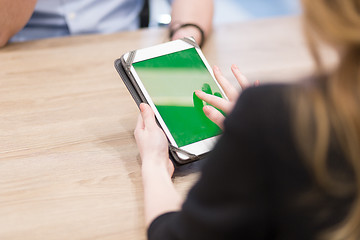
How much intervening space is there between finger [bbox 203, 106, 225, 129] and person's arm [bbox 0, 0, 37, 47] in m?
0.53

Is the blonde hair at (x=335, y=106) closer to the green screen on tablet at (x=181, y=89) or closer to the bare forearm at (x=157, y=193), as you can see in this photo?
the bare forearm at (x=157, y=193)

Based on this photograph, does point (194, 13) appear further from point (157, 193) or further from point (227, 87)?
point (157, 193)

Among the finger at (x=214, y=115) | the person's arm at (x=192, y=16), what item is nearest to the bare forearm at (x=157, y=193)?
the finger at (x=214, y=115)

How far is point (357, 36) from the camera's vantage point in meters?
0.41

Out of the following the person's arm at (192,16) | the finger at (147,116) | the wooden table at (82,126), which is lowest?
the wooden table at (82,126)

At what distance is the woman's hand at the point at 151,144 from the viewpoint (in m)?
0.74

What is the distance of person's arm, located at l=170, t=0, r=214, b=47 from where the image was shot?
45.0 inches

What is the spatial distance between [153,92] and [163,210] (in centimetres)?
26

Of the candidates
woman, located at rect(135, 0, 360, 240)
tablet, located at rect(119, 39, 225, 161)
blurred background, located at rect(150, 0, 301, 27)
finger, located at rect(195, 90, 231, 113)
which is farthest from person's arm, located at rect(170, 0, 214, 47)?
blurred background, located at rect(150, 0, 301, 27)

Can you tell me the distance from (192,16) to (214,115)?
0.45 meters

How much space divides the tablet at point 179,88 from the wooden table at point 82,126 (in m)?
0.05

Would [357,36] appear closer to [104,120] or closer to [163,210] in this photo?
[163,210]

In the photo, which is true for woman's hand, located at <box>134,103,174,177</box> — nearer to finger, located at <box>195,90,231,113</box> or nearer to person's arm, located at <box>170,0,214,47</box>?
finger, located at <box>195,90,231,113</box>

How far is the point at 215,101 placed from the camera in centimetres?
84
